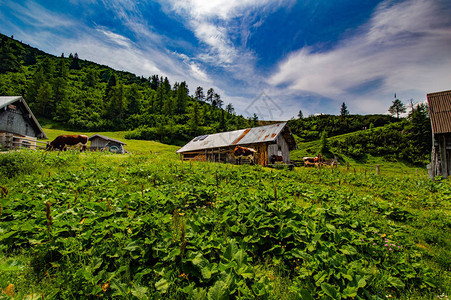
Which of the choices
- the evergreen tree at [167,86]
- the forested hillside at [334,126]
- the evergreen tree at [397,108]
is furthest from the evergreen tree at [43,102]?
the evergreen tree at [397,108]

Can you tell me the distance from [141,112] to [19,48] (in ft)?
455

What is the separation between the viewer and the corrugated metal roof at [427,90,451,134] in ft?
47.0

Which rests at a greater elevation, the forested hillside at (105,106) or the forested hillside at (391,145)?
the forested hillside at (105,106)

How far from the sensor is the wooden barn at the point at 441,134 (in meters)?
14.4

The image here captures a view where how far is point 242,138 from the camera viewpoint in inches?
1092

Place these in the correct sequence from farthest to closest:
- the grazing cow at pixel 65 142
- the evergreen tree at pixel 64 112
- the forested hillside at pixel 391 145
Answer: the evergreen tree at pixel 64 112 → the forested hillside at pixel 391 145 → the grazing cow at pixel 65 142

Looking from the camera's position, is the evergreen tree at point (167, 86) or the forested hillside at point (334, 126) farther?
the evergreen tree at point (167, 86)

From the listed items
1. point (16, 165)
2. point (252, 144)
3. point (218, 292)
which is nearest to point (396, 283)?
point (218, 292)

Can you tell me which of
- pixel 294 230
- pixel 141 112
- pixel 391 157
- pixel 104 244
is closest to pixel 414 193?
pixel 294 230

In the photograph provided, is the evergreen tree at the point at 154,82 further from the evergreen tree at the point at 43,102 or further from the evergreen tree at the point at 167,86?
the evergreen tree at the point at 43,102

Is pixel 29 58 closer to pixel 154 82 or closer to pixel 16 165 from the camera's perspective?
pixel 154 82

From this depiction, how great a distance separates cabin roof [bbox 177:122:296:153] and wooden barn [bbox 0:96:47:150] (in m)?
20.8

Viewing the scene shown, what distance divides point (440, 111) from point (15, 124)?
46.3 m

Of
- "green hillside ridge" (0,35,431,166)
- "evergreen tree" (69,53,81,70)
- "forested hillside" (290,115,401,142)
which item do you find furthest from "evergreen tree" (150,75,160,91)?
"forested hillside" (290,115,401,142)
